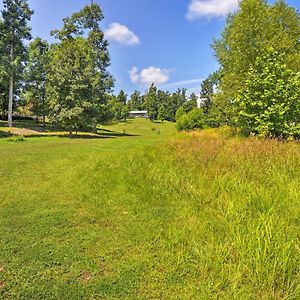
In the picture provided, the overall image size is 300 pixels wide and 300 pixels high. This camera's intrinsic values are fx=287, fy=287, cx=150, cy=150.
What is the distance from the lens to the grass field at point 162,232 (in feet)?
9.53

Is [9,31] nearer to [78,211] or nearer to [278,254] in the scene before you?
[78,211]

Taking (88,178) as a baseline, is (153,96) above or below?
above

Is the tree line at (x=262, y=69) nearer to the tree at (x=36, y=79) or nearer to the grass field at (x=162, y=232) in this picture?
the grass field at (x=162, y=232)

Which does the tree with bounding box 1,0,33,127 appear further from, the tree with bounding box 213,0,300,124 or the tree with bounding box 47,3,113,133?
the tree with bounding box 213,0,300,124

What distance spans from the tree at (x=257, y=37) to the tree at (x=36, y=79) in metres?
22.0

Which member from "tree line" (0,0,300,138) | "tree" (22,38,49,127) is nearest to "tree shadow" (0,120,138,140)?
"tree line" (0,0,300,138)

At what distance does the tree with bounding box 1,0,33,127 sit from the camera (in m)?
28.9

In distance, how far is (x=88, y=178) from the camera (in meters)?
7.12

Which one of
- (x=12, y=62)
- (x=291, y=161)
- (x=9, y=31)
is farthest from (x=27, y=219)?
(x=9, y=31)

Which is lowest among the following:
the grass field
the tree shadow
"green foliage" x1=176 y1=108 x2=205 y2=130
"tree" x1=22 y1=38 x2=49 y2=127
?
the grass field

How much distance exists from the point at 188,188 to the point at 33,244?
290 centimetres

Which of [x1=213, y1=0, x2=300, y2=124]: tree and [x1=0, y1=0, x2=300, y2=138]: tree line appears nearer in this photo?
[x1=0, y1=0, x2=300, y2=138]: tree line

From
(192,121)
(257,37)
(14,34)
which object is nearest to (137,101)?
(192,121)

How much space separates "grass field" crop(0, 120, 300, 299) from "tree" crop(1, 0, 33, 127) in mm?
26047
